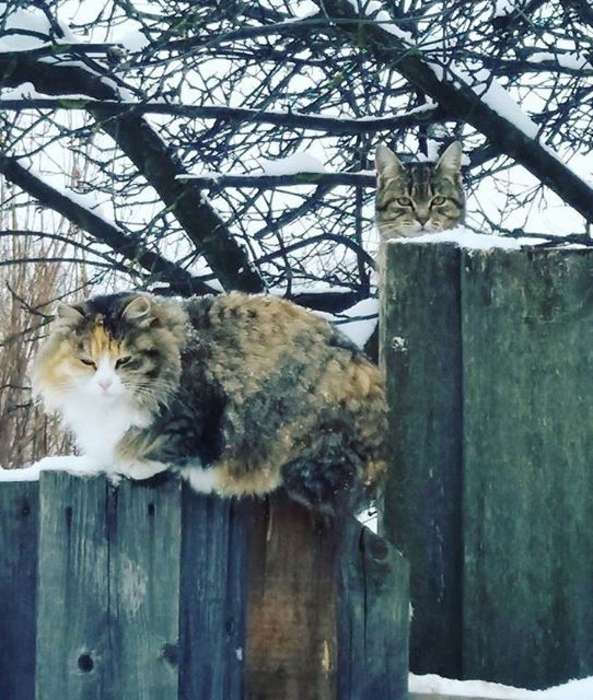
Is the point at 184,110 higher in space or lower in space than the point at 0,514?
higher

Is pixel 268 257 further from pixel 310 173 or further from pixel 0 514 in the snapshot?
pixel 0 514

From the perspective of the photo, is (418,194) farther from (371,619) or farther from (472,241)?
(371,619)

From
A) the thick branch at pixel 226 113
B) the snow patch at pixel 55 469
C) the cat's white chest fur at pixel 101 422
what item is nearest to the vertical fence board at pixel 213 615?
the snow patch at pixel 55 469

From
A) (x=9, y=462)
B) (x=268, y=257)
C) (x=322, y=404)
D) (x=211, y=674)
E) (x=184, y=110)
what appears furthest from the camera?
(x=9, y=462)

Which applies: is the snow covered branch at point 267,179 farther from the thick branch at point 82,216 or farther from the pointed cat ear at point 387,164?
the thick branch at point 82,216

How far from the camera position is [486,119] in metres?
5.11

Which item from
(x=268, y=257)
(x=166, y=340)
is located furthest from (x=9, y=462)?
(x=166, y=340)

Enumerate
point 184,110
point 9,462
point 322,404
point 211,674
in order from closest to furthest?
point 211,674 → point 322,404 → point 184,110 → point 9,462

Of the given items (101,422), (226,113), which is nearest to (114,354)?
(101,422)

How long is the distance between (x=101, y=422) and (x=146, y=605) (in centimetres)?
54

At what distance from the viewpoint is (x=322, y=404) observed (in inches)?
87.4

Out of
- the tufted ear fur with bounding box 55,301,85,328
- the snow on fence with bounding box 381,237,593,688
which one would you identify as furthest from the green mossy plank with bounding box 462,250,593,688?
the tufted ear fur with bounding box 55,301,85,328

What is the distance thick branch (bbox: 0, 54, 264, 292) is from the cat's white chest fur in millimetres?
2638

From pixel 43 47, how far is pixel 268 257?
4.50 feet
